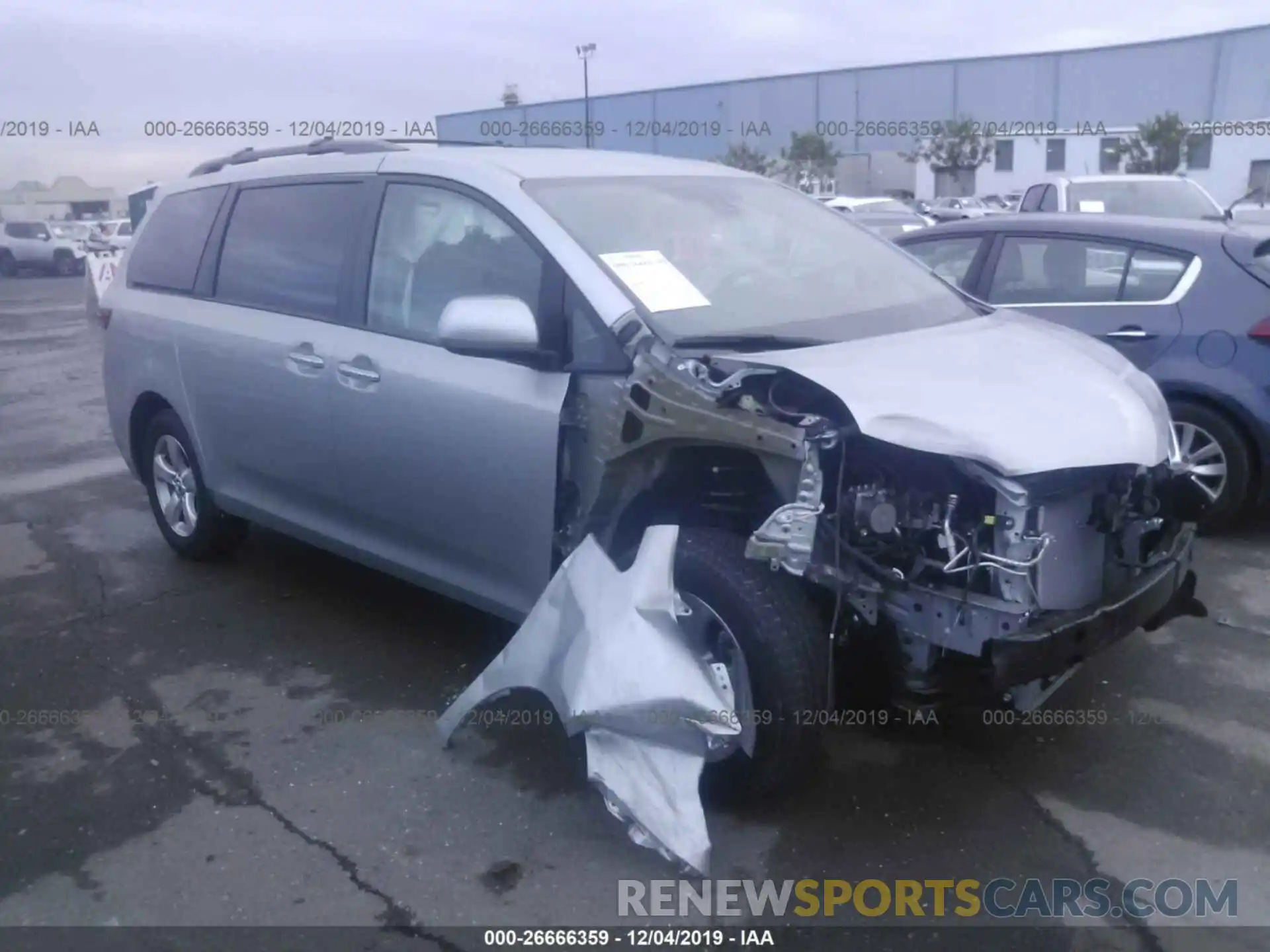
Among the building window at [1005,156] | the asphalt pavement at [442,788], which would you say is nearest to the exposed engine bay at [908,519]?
the asphalt pavement at [442,788]

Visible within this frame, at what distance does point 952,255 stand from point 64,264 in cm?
3426

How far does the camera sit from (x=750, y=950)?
295 cm

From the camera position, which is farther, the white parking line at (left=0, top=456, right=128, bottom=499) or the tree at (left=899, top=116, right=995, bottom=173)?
the tree at (left=899, top=116, right=995, bottom=173)

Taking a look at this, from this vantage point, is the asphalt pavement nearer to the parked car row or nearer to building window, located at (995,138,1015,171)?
the parked car row

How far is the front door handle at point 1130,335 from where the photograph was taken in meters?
5.86

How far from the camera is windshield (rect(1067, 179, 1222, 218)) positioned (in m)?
11.4

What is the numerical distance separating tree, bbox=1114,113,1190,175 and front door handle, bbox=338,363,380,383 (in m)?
33.4

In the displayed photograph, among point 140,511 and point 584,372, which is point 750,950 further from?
point 140,511

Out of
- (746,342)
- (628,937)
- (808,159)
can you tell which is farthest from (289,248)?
(808,159)

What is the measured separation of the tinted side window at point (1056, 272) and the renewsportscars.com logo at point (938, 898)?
12.0 feet

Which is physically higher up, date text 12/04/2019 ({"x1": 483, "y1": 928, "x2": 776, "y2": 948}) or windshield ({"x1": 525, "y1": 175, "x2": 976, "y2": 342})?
windshield ({"x1": 525, "y1": 175, "x2": 976, "y2": 342})

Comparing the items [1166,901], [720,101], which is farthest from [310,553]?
[720,101]

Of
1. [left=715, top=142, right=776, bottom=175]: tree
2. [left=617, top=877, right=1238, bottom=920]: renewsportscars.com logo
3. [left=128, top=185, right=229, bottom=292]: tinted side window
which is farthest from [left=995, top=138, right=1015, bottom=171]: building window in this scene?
[left=617, top=877, right=1238, bottom=920]: renewsportscars.com logo

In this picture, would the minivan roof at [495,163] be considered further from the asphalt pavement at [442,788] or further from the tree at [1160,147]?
the tree at [1160,147]
